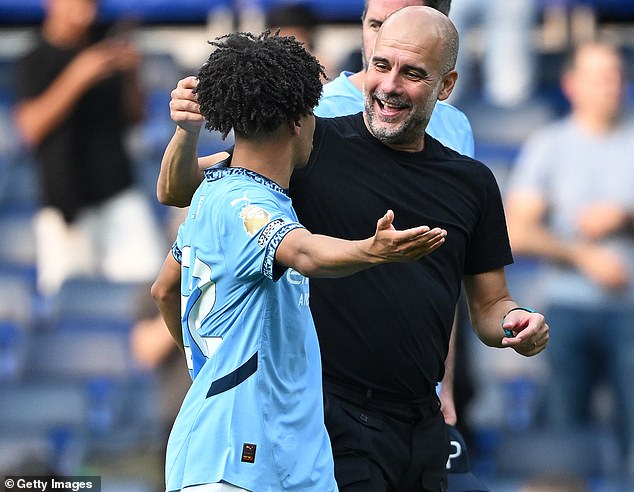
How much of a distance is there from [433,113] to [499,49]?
493cm

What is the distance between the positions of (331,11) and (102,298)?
2.84 meters

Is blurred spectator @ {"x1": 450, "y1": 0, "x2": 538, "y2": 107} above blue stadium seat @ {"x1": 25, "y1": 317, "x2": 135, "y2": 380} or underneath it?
above

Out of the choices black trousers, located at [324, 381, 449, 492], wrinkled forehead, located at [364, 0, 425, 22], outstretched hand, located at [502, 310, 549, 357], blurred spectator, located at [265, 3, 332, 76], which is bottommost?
black trousers, located at [324, 381, 449, 492]

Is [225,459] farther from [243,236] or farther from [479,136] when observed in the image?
[479,136]

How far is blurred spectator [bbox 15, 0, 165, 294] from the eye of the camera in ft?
26.7

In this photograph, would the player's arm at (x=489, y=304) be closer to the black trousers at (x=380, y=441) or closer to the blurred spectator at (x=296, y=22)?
the black trousers at (x=380, y=441)

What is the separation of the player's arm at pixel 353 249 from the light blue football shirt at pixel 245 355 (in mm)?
58

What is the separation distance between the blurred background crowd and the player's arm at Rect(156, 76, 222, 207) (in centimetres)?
147

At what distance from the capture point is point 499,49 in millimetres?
8969

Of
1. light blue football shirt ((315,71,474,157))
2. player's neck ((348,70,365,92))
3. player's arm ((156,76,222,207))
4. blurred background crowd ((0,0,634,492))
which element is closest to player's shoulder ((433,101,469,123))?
light blue football shirt ((315,71,474,157))

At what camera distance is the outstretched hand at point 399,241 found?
2809 millimetres

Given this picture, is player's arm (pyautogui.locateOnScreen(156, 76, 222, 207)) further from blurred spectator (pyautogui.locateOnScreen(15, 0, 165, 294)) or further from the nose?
blurred spectator (pyautogui.locateOnScreen(15, 0, 165, 294))

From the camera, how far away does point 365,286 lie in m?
3.61

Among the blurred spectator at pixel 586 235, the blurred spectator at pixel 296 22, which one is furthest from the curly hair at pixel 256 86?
the blurred spectator at pixel 296 22
